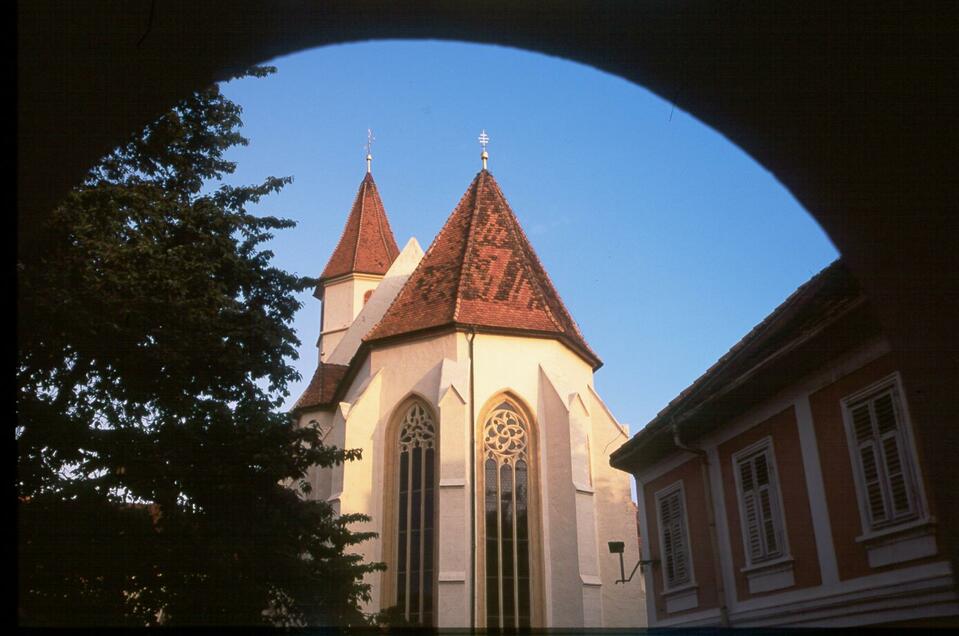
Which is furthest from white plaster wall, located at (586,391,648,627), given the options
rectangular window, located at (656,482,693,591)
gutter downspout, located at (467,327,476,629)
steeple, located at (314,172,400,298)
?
steeple, located at (314,172,400,298)

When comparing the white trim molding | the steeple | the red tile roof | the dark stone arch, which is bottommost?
the white trim molding

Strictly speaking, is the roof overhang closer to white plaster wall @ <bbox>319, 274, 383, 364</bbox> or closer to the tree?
the tree

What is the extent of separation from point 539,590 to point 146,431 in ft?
39.3

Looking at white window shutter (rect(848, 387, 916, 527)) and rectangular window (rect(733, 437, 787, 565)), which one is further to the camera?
rectangular window (rect(733, 437, 787, 565))

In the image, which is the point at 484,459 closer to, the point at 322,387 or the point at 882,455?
the point at 322,387

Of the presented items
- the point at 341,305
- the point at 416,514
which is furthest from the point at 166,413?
the point at 341,305

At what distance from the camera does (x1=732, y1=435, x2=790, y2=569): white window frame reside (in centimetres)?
1120

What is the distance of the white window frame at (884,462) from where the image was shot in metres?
8.82

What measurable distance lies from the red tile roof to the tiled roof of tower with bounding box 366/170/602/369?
4.65 meters

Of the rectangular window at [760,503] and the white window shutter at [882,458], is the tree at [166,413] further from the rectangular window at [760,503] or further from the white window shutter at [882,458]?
the white window shutter at [882,458]

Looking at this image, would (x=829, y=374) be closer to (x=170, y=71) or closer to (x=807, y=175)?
(x=807, y=175)

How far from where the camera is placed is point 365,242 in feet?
137

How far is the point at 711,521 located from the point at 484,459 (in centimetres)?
978

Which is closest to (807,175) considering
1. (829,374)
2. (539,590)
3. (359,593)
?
(829,374)
